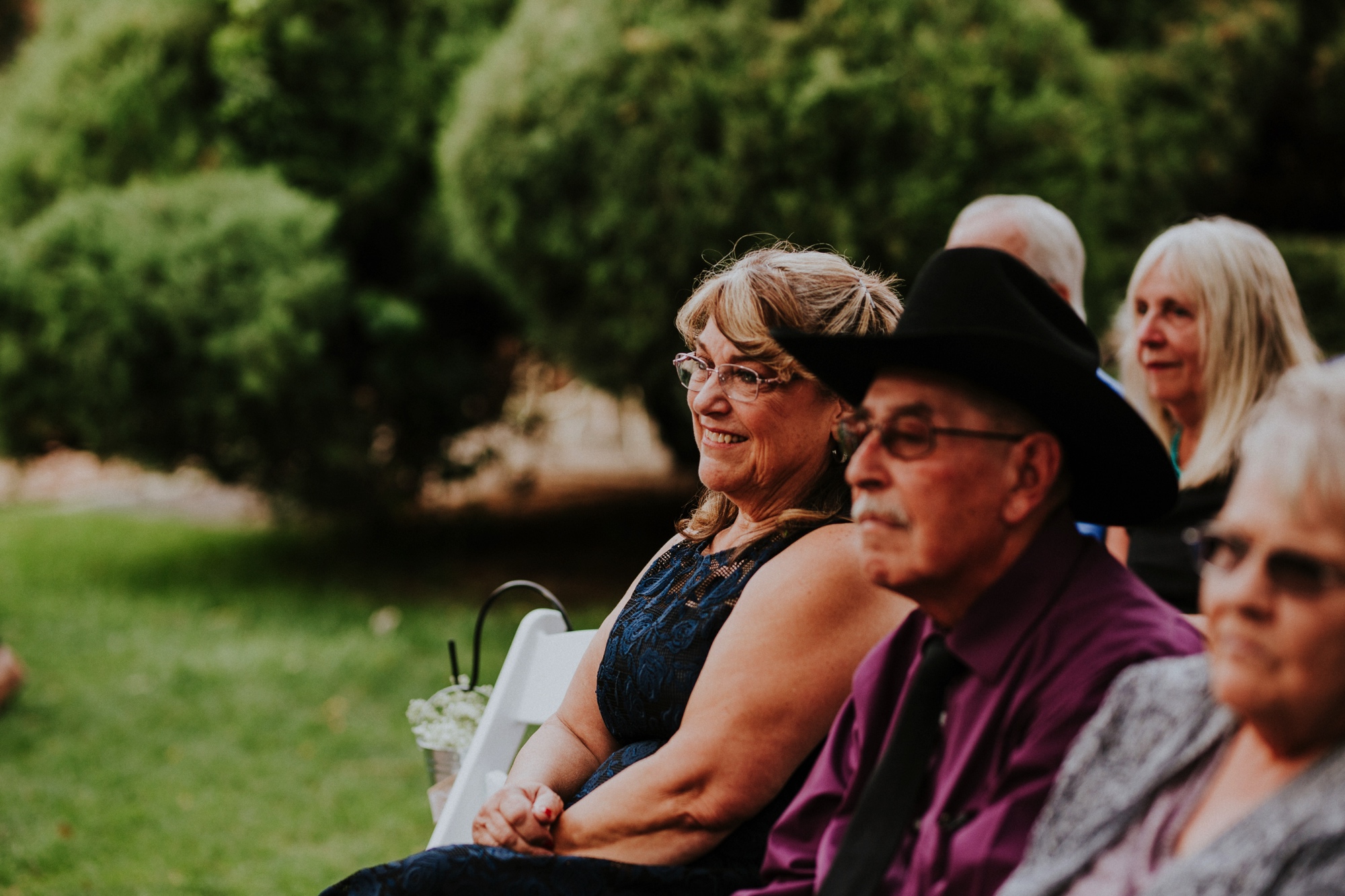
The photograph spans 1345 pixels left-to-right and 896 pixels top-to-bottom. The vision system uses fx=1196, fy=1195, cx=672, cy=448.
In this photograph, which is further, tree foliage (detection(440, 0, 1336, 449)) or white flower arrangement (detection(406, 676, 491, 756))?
tree foliage (detection(440, 0, 1336, 449))

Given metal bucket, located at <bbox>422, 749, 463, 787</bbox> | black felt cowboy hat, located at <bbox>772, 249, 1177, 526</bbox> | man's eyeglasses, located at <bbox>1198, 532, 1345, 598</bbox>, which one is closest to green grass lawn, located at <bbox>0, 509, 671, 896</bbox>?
metal bucket, located at <bbox>422, 749, 463, 787</bbox>

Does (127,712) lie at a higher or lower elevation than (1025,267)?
lower

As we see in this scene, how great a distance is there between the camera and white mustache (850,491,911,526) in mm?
1947

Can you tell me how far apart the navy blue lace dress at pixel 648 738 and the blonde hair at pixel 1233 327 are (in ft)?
4.43

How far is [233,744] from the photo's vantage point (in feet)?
20.4

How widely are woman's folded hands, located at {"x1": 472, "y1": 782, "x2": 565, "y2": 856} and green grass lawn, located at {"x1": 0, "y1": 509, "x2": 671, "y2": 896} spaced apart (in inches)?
93.7

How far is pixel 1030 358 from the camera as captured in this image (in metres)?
1.83

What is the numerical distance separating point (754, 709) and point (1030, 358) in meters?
0.93

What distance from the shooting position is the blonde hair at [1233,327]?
3.22m

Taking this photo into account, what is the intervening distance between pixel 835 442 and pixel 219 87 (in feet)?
26.4

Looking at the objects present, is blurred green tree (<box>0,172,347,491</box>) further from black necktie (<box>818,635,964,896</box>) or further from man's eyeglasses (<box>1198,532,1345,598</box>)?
man's eyeglasses (<box>1198,532,1345,598</box>)

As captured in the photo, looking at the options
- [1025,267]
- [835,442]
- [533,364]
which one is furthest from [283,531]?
[1025,267]

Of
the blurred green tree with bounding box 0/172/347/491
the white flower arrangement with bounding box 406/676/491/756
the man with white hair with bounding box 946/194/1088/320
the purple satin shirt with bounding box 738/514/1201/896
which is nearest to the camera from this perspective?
the purple satin shirt with bounding box 738/514/1201/896

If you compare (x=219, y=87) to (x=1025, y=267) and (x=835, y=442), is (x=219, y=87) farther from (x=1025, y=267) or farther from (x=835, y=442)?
(x=1025, y=267)
